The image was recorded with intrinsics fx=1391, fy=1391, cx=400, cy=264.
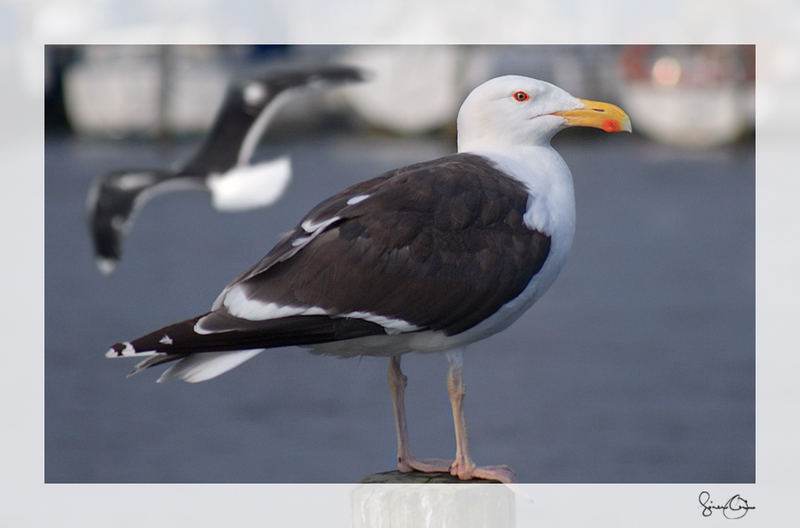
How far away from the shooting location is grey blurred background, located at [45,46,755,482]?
22.0 feet

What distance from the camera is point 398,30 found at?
5289mm

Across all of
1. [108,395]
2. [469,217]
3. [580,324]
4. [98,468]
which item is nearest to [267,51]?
[469,217]

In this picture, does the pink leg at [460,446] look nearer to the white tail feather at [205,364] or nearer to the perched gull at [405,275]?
the perched gull at [405,275]

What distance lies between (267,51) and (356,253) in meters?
2.60

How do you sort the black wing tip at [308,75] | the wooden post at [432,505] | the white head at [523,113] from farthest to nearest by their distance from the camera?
the black wing tip at [308,75], the white head at [523,113], the wooden post at [432,505]

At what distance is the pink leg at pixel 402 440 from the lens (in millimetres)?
3158

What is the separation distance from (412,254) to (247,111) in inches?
82.9

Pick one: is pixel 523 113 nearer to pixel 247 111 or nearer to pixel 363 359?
pixel 247 111

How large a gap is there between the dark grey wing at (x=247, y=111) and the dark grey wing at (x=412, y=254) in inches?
75.9

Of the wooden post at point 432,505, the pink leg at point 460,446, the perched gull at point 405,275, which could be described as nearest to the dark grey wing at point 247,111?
the perched gull at point 405,275

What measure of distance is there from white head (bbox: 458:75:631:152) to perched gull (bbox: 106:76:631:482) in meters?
0.13

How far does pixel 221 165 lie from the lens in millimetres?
5094

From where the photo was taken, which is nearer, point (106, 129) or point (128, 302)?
point (106, 129)

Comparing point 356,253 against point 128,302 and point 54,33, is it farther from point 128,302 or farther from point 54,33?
point 128,302
